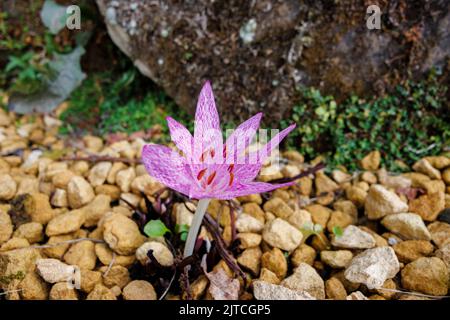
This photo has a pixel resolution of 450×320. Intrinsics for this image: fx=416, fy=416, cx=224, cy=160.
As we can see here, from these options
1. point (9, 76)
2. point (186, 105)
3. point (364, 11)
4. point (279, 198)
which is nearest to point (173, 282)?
point (279, 198)

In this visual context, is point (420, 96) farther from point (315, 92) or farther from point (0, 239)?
point (0, 239)

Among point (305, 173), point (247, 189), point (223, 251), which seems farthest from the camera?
point (305, 173)

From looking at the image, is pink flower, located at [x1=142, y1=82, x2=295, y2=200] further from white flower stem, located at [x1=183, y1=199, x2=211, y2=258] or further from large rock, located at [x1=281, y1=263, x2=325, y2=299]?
large rock, located at [x1=281, y1=263, x2=325, y2=299]

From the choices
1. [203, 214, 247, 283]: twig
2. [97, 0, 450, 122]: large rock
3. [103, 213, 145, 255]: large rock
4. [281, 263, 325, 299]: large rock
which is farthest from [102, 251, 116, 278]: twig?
[97, 0, 450, 122]: large rock

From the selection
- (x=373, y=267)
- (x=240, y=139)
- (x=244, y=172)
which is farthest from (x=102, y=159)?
(x=373, y=267)

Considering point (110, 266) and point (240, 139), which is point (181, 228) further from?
point (240, 139)

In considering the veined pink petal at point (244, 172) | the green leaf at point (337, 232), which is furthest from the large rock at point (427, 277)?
the veined pink petal at point (244, 172)

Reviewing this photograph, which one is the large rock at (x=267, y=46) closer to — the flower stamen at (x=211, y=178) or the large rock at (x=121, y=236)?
the large rock at (x=121, y=236)
